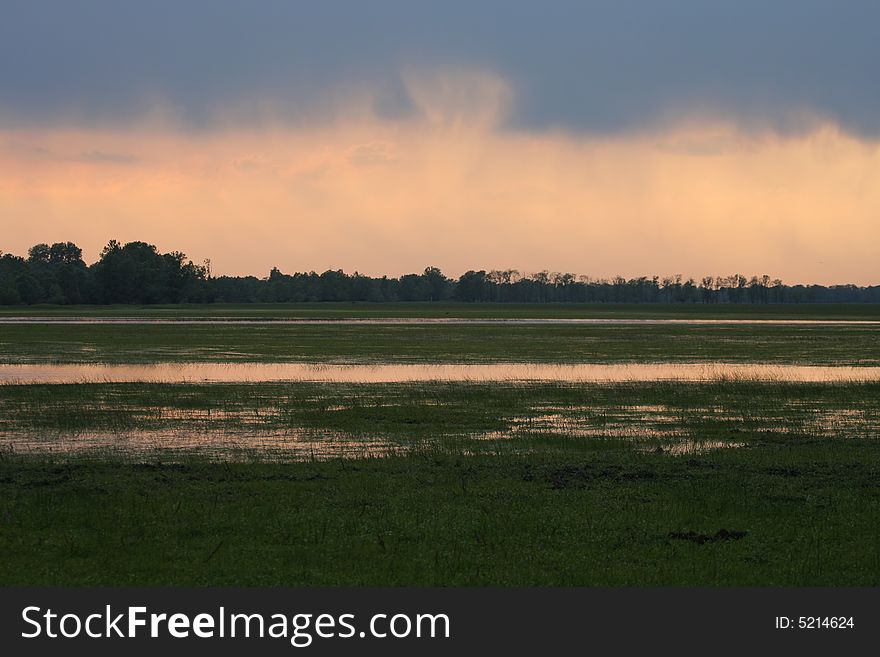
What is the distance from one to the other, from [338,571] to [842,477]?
448 inches

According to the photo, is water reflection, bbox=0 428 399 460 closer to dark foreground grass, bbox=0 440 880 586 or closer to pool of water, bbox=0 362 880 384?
dark foreground grass, bbox=0 440 880 586

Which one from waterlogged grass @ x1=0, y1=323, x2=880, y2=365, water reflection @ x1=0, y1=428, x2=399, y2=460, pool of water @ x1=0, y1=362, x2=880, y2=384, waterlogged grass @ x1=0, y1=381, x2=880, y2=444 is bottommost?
water reflection @ x1=0, y1=428, x2=399, y2=460

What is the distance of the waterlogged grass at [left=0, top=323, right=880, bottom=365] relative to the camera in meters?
57.6

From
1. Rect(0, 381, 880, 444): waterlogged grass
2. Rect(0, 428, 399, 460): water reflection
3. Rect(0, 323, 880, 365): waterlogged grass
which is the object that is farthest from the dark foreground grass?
Rect(0, 323, 880, 365): waterlogged grass

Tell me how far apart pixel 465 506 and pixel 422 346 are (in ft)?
168

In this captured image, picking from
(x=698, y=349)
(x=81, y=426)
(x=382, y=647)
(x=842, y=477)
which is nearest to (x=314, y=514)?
(x=382, y=647)

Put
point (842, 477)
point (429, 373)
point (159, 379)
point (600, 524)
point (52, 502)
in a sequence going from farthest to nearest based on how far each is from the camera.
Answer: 1. point (429, 373)
2. point (159, 379)
3. point (842, 477)
4. point (52, 502)
5. point (600, 524)

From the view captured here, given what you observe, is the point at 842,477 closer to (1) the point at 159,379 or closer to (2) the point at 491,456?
(2) the point at 491,456

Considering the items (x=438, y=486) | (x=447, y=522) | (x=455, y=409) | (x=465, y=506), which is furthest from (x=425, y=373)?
(x=447, y=522)

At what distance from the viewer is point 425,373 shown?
47094 millimetres

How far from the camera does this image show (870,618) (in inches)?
471

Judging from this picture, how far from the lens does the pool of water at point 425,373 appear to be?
144 ft

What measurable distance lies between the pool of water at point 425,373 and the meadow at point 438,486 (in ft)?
15.2

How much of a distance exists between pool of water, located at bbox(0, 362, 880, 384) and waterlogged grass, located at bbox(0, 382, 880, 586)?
43.0 feet
